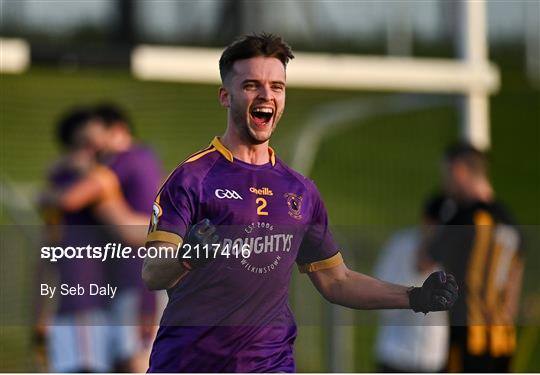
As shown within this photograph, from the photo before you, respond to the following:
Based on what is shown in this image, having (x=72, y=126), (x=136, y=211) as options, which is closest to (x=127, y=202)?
(x=136, y=211)

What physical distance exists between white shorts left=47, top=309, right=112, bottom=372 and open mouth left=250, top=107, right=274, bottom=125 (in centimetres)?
397

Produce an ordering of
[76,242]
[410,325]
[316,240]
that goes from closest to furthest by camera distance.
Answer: [316,240] → [76,242] → [410,325]

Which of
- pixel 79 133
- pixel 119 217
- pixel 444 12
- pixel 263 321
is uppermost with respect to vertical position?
pixel 444 12

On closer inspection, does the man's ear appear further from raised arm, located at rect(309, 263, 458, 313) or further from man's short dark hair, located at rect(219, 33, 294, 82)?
raised arm, located at rect(309, 263, 458, 313)

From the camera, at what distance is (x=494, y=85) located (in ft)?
37.6

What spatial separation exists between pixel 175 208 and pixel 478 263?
404cm

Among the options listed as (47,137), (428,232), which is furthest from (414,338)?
(47,137)

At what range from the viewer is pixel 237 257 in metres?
4.52

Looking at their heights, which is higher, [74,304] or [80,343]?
[74,304]

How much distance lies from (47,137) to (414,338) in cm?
411

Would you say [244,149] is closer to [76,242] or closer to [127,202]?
[76,242]

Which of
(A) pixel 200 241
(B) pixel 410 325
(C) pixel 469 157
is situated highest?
(C) pixel 469 157

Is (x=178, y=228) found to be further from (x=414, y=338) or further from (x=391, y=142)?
(x=391, y=142)

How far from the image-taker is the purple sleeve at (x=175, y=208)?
14.4 ft
